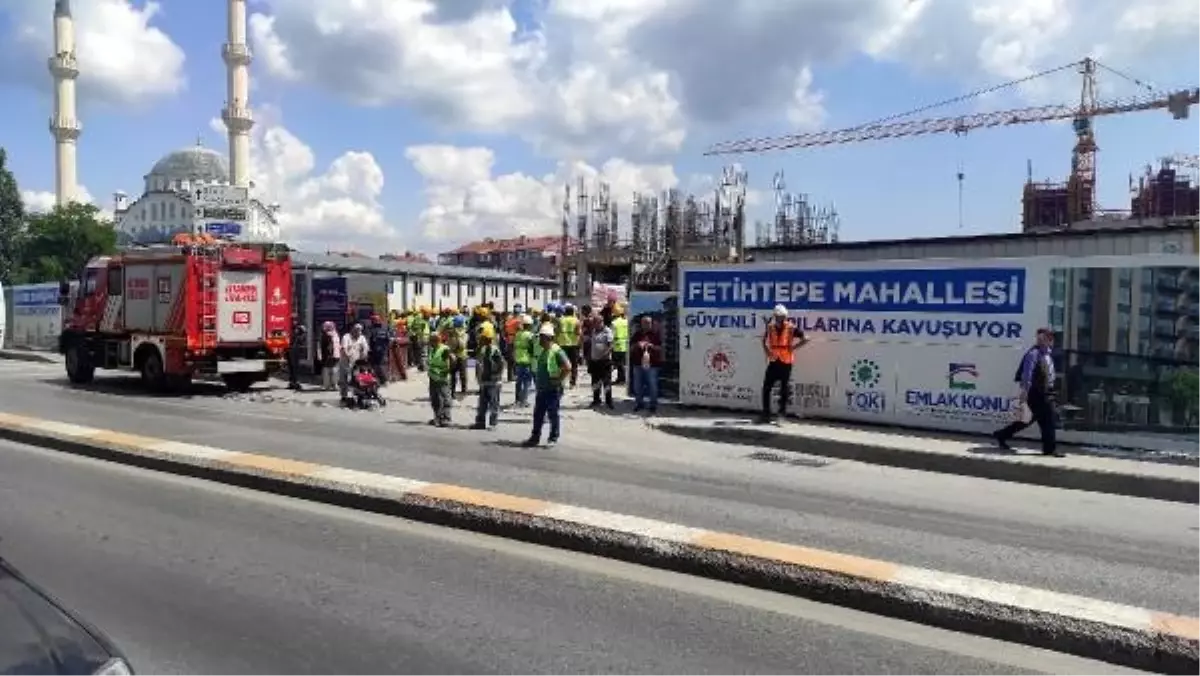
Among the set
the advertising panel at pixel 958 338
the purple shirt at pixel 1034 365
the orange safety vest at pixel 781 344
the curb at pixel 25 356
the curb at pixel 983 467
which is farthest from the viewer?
the curb at pixel 25 356

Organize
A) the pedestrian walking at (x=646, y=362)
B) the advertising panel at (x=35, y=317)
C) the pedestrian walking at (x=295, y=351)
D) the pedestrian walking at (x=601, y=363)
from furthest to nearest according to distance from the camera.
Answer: the advertising panel at (x=35, y=317) < the pedestrian walking at (x=295, y=351) < the pedestrian walking at (x=601, y=363) < the pedestrian walking at (x=646, y=362)

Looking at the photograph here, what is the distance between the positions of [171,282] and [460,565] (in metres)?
15.2

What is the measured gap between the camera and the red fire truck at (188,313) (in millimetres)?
19766

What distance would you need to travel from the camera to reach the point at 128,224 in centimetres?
11681

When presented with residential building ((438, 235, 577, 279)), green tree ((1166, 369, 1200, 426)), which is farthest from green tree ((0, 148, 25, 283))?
green tree ((1166, 369, 1200, 426))

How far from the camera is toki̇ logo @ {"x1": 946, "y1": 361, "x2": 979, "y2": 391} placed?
14.1m

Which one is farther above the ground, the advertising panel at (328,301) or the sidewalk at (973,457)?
the advertising panel at (328,301)

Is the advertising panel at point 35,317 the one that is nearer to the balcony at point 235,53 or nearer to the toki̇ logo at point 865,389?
the toki̇ logo at point 865,389

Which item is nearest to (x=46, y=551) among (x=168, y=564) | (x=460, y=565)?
(x=168, y=564)

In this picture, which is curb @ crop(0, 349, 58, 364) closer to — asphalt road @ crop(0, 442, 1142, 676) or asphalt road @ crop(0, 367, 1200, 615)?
asphalt road @ crop(0, 367, 1200, 615)

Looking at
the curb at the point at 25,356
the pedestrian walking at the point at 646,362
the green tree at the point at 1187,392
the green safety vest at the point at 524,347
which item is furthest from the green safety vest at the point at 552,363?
the curb at the point at 25,356

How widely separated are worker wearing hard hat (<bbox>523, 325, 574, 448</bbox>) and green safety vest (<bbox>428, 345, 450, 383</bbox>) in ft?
8.45

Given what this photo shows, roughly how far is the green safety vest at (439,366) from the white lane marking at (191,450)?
394 centimetres

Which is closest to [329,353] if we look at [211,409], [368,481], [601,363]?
[211,409]
